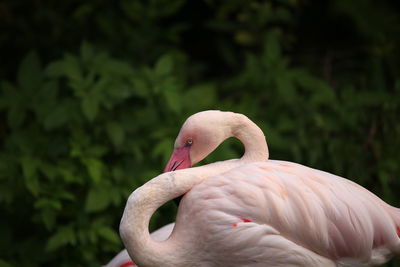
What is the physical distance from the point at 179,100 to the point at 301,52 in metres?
2.19

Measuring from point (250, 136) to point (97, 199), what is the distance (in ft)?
4.84

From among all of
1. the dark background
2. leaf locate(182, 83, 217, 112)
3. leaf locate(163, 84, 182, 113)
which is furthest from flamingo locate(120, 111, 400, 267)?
leaf locate(182, 83, 217, 112)

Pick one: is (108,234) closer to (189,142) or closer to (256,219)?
(189,142)

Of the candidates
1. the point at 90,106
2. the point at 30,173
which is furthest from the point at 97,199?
the point at 90,106

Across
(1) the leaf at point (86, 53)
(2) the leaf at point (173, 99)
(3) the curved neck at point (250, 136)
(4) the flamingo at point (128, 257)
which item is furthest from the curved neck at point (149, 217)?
(1) the leaf at point (86, 53)

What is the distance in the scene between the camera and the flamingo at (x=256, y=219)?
2492 millimetres

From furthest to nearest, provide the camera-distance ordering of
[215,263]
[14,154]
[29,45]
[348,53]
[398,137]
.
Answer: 1. [348,53]
2. [29,45]
3. [398,137]
4. [14,154]
5. [215,263]

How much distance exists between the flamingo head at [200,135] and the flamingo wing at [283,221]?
153mm

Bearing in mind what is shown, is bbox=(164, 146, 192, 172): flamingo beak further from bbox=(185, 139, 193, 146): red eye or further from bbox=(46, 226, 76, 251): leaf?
bbox=(46, 226, 76, 251): leaf

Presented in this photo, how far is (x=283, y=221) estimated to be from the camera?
251 cm

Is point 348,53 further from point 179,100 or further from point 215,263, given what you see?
point 215,263

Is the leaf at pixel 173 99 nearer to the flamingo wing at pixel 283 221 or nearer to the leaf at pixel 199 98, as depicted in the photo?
the leaf at pixel 199 98

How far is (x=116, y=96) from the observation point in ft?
13.1

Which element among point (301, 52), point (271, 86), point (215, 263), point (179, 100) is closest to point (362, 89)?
point (271, 86)
